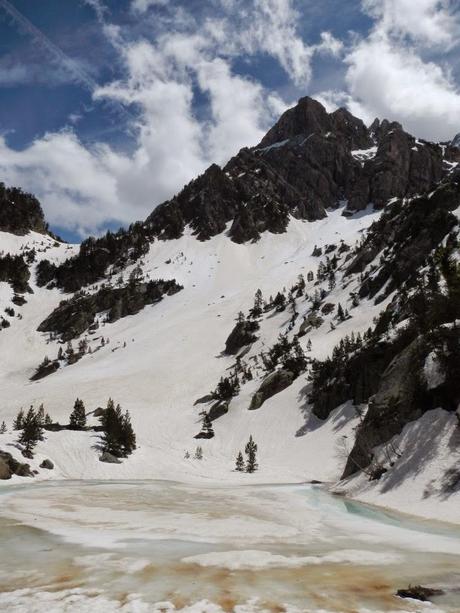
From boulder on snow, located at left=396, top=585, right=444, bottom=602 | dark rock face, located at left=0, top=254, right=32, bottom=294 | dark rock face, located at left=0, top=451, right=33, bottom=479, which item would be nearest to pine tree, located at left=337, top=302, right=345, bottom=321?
dark rock face, located at left=0, top=451, right=33, bottom=479

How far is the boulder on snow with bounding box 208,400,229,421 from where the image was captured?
46.9m

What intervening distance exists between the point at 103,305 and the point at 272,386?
7422 centimetres

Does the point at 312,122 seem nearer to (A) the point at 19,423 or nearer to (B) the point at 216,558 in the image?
(A) the point at 19,423

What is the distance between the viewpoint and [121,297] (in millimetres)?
111625

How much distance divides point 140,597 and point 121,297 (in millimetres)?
109221

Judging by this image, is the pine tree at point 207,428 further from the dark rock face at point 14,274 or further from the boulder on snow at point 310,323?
the dark rock face at point 14,274

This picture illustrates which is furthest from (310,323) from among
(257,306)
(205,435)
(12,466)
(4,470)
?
(4,470)

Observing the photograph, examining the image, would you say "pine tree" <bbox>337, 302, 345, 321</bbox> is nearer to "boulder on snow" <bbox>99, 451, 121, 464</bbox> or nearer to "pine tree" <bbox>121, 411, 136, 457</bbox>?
"pine tree" <bbox>121, 411, 136, 457</bbox>

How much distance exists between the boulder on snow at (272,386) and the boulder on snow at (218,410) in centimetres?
316

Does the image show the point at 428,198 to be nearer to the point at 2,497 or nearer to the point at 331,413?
the point at 331,413

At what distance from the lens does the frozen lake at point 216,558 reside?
5.39 metres

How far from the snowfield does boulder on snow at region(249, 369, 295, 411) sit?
0.97 m

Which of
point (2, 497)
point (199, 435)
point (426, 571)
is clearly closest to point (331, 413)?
point (199, 435)

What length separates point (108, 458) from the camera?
28.8 meters
